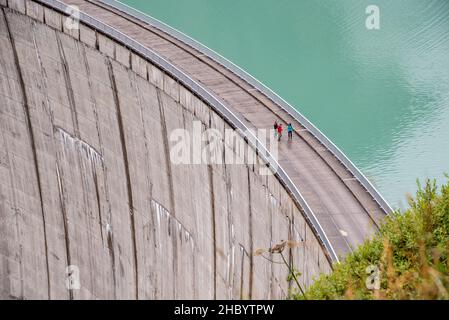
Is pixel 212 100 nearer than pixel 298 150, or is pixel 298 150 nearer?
pixel 298 150

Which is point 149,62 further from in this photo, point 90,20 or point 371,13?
point 371,13

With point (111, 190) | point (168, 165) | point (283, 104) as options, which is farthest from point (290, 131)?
point (111, 190)

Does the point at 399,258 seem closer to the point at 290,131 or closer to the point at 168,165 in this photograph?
the point at 290,131

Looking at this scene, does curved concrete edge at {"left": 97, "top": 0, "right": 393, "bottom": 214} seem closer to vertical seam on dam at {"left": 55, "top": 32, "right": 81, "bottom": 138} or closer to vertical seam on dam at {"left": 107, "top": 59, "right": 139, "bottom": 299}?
vertical seam on dam at {"left": 107, "top": 59, "right": 139, "bottom": 299}

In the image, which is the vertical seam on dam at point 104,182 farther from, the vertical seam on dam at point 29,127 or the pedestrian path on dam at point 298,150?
the vertical seam on dam at point 29,127
